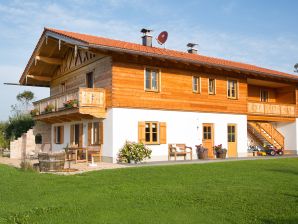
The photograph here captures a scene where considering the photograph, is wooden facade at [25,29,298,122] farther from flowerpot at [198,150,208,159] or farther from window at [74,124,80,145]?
flowerpot at [198,150,208,159]

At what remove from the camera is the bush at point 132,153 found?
17.9 meters

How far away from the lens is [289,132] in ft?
87.7

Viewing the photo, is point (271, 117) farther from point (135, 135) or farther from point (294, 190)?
point (294, 190)

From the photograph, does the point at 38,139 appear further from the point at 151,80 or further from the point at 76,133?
the point at 151,80

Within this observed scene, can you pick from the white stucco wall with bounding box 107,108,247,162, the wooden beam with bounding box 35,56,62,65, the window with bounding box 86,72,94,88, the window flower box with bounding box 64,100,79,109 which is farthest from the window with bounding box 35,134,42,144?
the white stucco wall with bounding box 107,108,247,162

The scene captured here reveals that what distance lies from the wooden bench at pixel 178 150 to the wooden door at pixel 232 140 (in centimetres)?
326

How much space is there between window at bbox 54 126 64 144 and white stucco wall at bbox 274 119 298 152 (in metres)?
14.9

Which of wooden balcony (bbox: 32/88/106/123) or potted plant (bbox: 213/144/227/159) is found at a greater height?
wooden balcony (bbox: 32/88/106/123)

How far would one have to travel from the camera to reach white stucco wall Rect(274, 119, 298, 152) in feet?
86.0

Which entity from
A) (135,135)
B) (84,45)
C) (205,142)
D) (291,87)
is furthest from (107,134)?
(291,87)

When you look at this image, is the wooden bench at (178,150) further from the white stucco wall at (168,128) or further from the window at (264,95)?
the window at (264,95)

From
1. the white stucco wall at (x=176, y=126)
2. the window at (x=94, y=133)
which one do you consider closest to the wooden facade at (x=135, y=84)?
the white stucco wall at (x=176, y=126)

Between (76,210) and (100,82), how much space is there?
12.5 metres

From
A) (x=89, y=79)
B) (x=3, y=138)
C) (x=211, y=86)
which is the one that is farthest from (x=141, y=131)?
(x=3, y=138)
